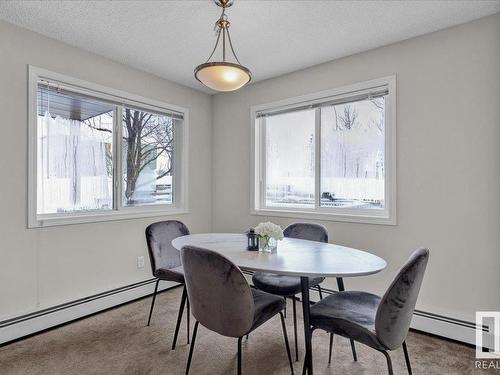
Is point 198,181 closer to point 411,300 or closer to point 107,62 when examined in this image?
point 107,62

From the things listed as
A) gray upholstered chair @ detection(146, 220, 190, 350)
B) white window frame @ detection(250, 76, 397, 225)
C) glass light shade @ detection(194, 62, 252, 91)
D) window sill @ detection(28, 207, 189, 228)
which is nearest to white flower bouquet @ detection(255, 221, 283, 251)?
gray upholstered chair @ detection(146, 220, 190, 350)

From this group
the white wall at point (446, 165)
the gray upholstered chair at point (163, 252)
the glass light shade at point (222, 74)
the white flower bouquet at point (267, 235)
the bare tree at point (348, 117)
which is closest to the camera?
the glass light shade at point (222, 74)

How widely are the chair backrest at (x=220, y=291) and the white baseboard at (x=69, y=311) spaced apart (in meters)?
1.40

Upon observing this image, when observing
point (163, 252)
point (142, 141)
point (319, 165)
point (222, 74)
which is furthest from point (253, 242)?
point (142, 141)

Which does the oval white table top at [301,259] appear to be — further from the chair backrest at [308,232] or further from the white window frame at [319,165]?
the white window frame at [319,165]

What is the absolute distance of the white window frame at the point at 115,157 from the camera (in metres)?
2.37

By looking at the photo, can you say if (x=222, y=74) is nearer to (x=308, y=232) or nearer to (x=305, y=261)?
(x=305, y=261)

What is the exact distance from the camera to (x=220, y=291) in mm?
1527

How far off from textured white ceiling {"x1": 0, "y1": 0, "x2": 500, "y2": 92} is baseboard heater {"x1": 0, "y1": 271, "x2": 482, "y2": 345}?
2269mm

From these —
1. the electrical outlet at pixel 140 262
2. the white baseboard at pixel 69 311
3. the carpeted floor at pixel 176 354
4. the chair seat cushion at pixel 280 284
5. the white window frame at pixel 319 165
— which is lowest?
the carpeted floor at pixel 176 354

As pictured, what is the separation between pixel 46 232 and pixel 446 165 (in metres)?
3.28

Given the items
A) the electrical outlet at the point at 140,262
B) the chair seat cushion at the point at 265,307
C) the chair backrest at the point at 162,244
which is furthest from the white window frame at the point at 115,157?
the chair seat cushion at the point at 265,307

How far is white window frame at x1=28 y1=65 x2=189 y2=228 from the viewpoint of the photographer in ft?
7.77

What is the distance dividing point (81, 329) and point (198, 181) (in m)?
1.99
